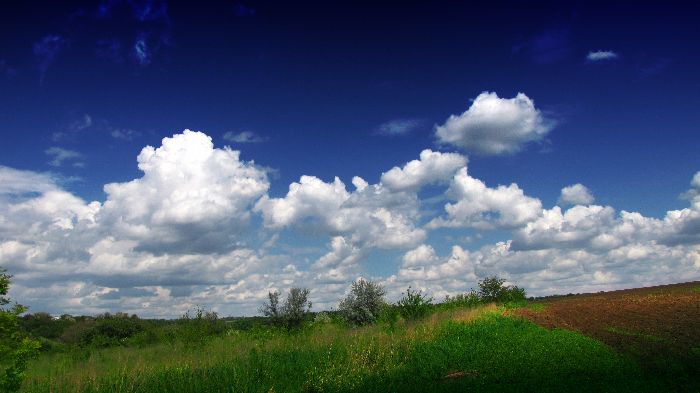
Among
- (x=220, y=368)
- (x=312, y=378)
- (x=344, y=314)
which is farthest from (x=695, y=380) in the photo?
(x=344, y=314)

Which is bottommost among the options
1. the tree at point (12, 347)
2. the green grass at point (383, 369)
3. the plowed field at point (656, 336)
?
the plowed field at point (656, 336)

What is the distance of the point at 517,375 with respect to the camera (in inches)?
602

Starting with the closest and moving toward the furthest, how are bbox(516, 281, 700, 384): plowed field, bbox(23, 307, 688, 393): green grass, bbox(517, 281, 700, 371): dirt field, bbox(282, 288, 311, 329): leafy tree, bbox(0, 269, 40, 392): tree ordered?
bbox(0, 269, 40, 392): tree
bbox(23, 307, 688, 393): green grass
bbox(516, 281, 700, 384): plowed field
bbox(517, 281, 700, 371): dirt field
bbox(282, 288, 311, 329): leafy tree

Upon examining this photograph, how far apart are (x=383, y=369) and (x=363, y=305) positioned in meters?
27.6

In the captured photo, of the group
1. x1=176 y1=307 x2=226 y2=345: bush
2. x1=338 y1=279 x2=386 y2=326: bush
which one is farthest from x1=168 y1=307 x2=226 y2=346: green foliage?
x1=338 y1=279 x2=386 y2=326: bush

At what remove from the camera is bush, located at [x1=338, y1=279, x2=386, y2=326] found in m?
44.2

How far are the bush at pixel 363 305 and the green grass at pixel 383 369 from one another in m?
21.1

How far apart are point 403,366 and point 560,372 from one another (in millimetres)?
5262

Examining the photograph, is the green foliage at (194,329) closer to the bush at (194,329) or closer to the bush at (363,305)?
the bush at (194,329)

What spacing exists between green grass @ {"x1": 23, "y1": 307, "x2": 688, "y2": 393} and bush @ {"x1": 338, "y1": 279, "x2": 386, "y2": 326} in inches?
829

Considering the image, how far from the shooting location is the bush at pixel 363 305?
44.2 metres

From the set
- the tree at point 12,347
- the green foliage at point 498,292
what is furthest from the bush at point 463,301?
the tree at point 12,347

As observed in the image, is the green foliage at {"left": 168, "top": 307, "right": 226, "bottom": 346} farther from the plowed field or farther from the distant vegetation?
the plowed field

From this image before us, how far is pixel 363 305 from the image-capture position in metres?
45.0
